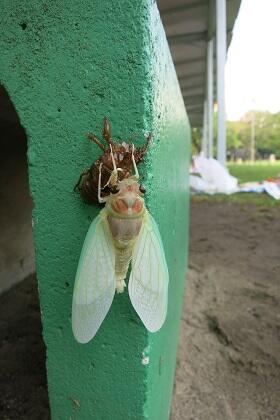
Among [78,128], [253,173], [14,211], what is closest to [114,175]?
[78,128]

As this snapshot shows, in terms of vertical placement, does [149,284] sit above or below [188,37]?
below

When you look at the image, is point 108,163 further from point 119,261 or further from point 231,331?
point 231,331

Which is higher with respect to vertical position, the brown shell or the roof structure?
the roof structure

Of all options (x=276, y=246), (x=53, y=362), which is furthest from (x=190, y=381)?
(x=276, y=246)

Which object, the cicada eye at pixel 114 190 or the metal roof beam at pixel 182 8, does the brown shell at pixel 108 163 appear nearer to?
the cicada eye at pixel 114 190

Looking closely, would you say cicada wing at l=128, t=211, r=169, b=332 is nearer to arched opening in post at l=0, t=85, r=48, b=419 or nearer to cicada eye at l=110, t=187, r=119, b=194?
cicada eye at l=110, t=187, r=119, b=194

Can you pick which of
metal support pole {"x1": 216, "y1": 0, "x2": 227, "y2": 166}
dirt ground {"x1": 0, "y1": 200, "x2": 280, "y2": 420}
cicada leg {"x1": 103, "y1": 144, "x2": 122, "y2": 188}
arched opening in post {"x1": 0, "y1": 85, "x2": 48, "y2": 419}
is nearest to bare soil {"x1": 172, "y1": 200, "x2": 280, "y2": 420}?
dirt ground {"x1": 0, "y1": 200, "x2": 280, "y2": 420}

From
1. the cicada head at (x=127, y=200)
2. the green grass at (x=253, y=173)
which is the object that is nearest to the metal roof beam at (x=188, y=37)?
the green grass at (x=253, y=173)

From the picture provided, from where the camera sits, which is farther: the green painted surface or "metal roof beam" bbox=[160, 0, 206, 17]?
"metal roof beam" bbox=[160, 0, 206, 17]
